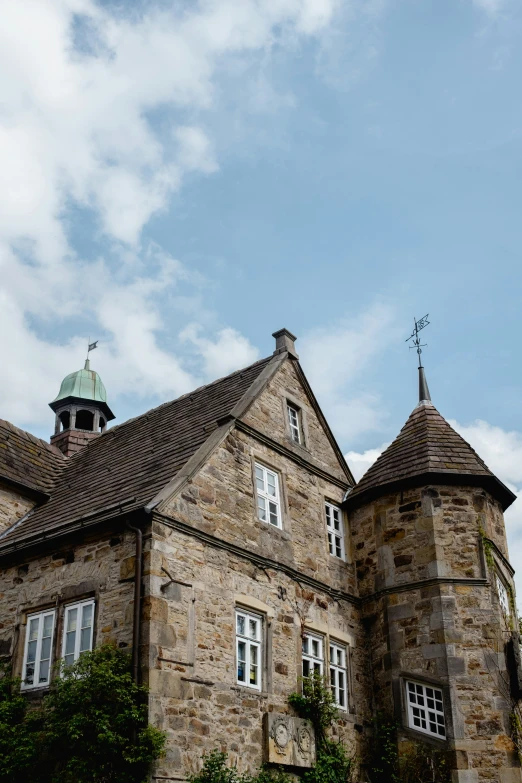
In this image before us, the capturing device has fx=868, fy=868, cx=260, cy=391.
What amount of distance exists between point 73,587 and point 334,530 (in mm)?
6254

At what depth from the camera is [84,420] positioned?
25594 mm

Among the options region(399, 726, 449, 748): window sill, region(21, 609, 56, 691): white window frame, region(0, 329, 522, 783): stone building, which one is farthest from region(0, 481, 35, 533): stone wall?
region(399, 726, 449, 748): window sill

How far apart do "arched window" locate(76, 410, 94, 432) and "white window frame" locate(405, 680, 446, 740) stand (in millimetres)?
13044

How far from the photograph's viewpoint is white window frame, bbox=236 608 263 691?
45.7ft

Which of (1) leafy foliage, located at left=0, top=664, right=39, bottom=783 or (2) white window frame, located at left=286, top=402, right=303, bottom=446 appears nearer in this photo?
(1) leafy foliage, located at left=0, top=664, right=39, bottom=783

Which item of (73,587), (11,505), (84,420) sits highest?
(84,420)

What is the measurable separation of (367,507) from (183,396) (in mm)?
5092

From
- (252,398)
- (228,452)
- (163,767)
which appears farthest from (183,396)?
(163,767)

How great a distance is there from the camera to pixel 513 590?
59.8 ft

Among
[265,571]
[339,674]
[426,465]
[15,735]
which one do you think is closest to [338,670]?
[339,674]

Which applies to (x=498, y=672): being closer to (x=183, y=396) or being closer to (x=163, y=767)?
(x=163, y=767)

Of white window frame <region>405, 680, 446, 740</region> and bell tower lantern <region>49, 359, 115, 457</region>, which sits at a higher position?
bell tower lantern <region>49, 359, 115, 457</region>

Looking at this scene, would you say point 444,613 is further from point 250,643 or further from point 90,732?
point 90,732

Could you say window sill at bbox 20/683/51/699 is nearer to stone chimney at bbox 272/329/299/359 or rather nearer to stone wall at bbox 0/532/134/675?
stone wall at bbox 0/532/134/675
